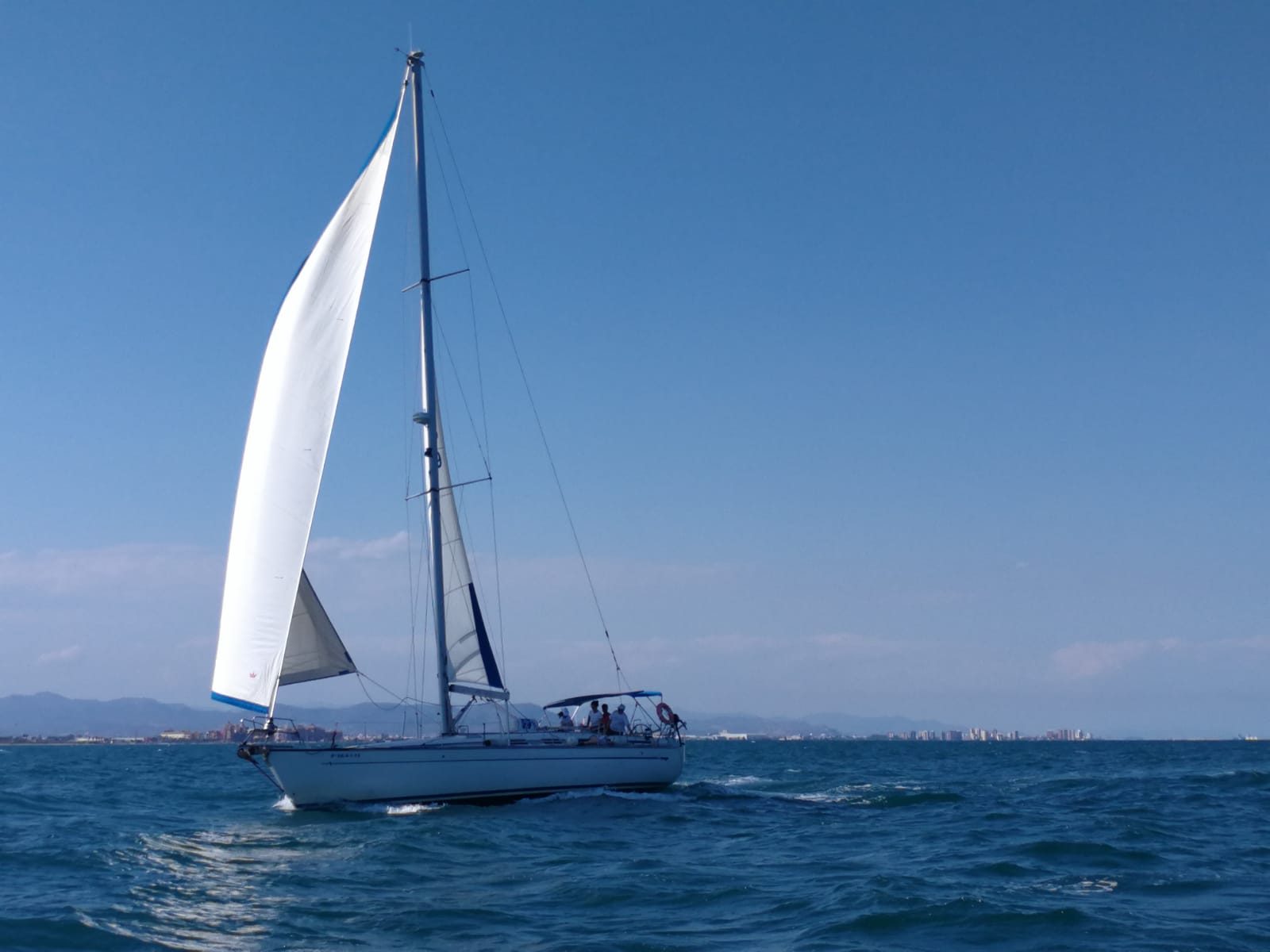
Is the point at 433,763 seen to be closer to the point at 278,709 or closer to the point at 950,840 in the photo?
the point at 278,709

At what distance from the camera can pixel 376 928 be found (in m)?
11.1

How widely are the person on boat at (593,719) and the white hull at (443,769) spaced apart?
1.35m

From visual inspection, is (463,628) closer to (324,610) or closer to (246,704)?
(324,610)

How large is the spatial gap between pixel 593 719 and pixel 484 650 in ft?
14.3

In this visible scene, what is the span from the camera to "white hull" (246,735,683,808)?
1984 cm

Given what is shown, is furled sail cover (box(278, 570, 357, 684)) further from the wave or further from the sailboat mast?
the wave

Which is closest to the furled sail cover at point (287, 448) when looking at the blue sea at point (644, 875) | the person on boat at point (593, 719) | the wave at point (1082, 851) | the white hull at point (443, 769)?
the white hull at point (443, 769)

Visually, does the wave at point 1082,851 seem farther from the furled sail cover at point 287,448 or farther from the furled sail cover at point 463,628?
the furled sail cover at point 287,448

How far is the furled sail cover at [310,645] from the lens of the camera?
20.6 meters

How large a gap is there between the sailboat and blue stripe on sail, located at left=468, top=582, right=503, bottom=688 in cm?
3

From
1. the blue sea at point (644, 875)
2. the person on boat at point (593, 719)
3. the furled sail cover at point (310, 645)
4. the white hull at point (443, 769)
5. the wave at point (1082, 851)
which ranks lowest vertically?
the blue sea at point (644, 875)

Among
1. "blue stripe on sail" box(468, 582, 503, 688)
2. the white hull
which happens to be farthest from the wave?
"blue stripe on sail" box(468, 582, 503, 688)

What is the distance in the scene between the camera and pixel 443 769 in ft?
68.3

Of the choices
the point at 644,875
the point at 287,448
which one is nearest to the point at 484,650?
the point at 287,448
